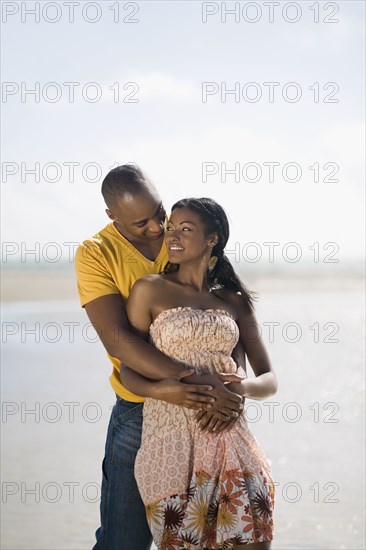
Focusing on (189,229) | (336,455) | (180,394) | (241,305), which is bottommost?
(336,455)

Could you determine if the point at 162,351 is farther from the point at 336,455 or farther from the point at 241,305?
the point at 336,455

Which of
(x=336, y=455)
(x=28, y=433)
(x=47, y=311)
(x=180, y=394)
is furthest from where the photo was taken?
(x=47, y=311)

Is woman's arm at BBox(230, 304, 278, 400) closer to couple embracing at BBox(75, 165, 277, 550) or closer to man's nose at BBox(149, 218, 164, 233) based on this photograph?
couple embracing at BBox(75, 165, 277, 550)

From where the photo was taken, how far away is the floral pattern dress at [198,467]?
2586 millimetres

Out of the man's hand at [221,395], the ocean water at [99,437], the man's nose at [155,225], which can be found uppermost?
the man's nose at [155,225]

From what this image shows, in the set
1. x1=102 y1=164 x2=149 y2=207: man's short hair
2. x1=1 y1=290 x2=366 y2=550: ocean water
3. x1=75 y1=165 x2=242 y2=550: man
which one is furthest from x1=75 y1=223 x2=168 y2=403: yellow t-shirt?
x1=1 y1=290 x2=366 y2=550: ocean water

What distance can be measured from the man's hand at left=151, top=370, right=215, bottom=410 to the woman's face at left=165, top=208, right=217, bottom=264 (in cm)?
35

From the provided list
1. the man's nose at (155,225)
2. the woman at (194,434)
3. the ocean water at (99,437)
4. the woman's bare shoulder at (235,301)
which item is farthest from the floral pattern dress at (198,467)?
the ocean water at (99,437)

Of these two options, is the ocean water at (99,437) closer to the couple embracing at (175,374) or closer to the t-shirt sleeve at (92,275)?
the couple embracing at (175,374)

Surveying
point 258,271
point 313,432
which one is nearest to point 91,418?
point 313,432

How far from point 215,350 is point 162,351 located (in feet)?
0.51

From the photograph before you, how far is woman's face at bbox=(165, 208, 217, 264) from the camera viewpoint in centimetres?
269

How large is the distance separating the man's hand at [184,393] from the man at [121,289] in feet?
0.53

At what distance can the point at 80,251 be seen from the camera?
281 cm
